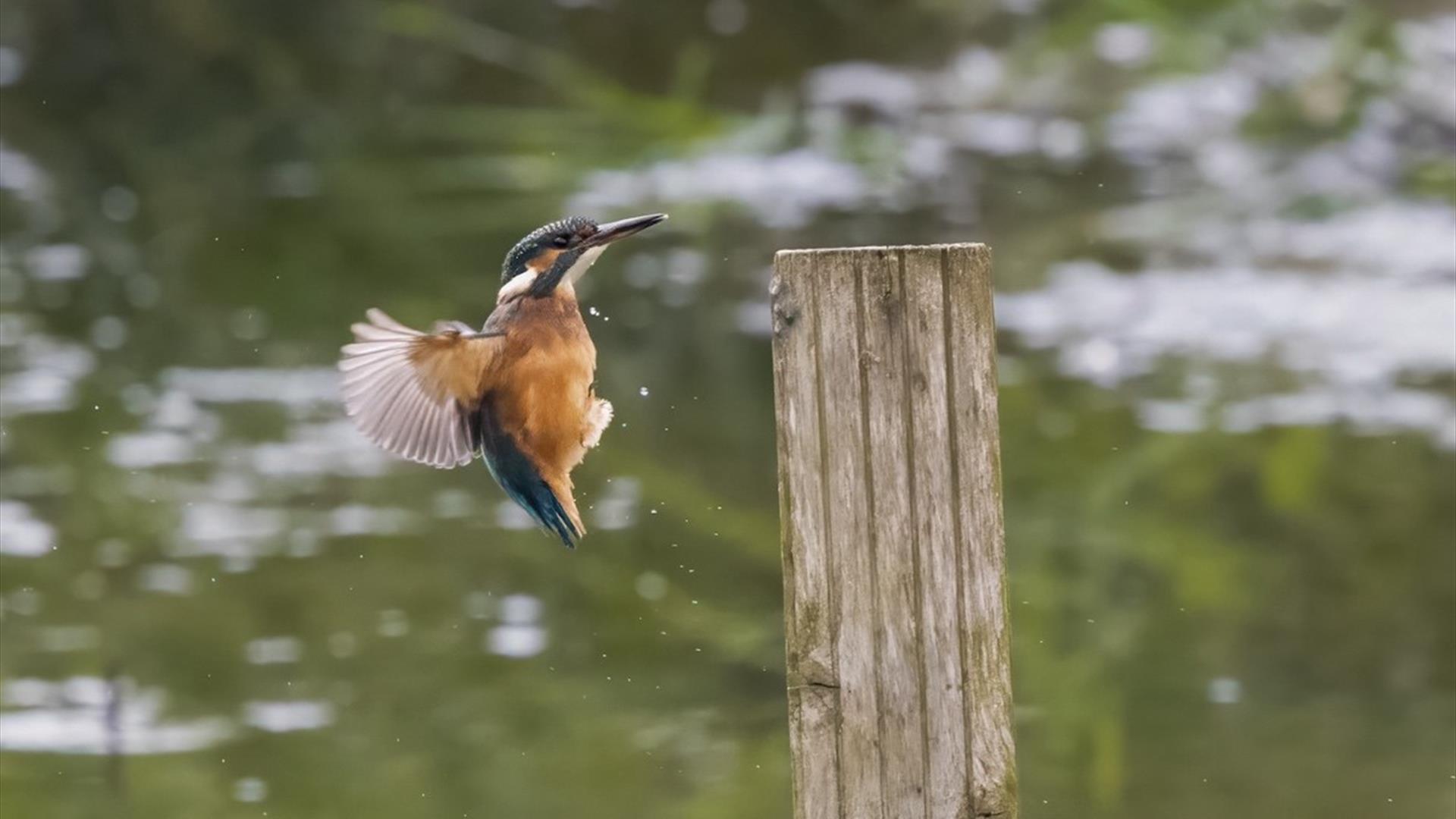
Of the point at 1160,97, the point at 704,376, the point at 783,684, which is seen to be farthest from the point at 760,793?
the point at 1160,97

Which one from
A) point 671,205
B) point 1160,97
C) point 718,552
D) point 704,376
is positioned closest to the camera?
point 718,552

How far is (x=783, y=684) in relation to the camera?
4984 mm

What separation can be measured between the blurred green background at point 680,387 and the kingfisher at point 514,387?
1574mm

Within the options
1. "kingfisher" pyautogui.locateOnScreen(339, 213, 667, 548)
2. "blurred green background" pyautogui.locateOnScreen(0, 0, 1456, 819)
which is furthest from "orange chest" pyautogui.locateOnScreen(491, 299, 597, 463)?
"blurred green background" pyautogui.locateOnScreen(0, 0, 1456, 819)

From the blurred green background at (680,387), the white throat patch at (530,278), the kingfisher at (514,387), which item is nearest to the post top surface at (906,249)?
the kingfisher at (514,387)

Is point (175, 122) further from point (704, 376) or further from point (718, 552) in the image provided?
point (718, 552)

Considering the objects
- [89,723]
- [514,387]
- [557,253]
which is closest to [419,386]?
[514,387]

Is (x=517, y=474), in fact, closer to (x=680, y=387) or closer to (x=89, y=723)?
(x=89, y=723)

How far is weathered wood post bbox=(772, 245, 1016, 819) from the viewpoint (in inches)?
79.1

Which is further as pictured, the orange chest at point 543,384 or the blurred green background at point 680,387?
the blurred green background at point 680,387

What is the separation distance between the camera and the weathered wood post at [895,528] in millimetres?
2010

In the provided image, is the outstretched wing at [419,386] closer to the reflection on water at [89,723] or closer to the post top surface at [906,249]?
the post top surface at [906,249]

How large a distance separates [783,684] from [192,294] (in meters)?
3.70

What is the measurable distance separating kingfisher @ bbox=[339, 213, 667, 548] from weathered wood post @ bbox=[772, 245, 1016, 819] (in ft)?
2.93
